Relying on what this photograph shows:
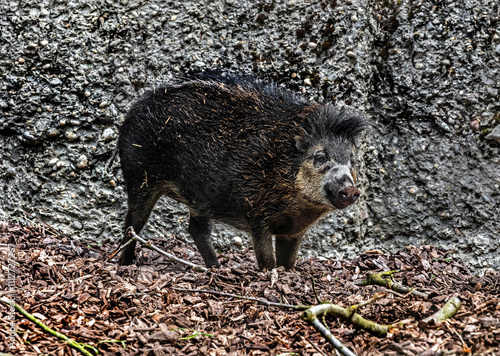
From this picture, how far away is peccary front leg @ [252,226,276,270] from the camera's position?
5.23 m

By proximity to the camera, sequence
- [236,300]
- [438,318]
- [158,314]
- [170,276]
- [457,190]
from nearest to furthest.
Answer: [438,318], [158,314], [236,300], [170,276], [457,190]

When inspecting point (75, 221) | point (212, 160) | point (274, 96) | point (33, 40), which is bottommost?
point (75, 221)

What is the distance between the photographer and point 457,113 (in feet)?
21.7

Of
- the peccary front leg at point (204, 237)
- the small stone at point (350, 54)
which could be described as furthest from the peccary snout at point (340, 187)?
the small stone at point (350, 54)

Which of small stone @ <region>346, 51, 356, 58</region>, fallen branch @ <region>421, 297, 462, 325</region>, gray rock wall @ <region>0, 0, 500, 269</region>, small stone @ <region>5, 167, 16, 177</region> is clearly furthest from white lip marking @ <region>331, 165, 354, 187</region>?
small stone @ <region>5, 167, 16, 177</region>

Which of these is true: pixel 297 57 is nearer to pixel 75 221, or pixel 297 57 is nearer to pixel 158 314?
pixel 75 221

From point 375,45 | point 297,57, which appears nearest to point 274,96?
point 297,57

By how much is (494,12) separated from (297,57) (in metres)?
2.23

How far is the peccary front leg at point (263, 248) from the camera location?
5230 millimetres

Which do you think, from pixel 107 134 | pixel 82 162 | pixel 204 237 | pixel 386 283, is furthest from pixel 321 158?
pixel 82 162

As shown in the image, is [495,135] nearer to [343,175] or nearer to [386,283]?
[343,175]

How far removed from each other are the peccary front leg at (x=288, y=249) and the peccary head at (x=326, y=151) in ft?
2.12

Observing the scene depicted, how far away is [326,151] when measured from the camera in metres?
5.07

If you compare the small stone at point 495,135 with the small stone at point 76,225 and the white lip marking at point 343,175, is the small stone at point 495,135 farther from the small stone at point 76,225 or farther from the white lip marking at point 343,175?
the small stone at point 76,225
